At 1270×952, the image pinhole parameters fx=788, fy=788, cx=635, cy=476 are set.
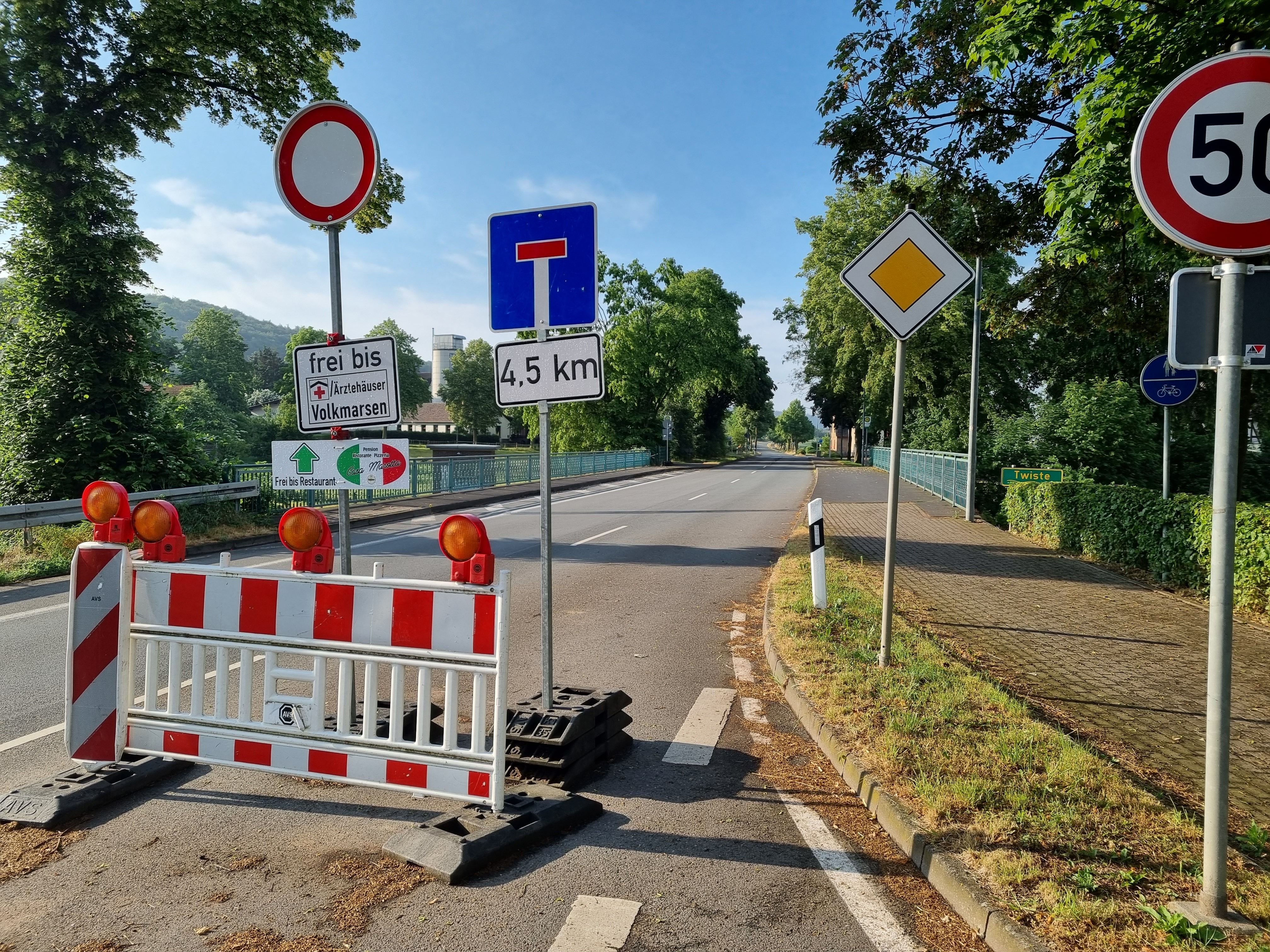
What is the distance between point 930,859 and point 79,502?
13744 mm

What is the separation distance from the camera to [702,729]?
15.8 feet

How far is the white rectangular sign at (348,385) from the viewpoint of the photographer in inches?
159

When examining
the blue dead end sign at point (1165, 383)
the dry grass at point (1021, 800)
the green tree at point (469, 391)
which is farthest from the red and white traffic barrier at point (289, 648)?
the green tree at point (469, 391)

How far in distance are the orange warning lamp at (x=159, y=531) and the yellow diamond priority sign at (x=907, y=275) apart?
4.43 metres

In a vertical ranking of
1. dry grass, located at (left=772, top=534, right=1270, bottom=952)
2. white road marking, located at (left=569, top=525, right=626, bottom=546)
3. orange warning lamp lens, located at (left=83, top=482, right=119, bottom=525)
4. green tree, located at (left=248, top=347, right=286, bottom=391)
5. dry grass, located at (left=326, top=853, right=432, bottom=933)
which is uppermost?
green tree, located at (left=248, top=347, right=286, bottom=391)

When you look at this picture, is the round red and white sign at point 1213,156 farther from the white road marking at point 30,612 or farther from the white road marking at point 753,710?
the white road marking at point 30,612

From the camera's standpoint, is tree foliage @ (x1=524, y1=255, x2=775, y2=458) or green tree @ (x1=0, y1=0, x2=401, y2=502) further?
tree foliage @ (x1=524, y1=255, x2=775, y2=458)

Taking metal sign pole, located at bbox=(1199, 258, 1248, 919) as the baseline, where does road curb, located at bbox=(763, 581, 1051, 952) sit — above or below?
below

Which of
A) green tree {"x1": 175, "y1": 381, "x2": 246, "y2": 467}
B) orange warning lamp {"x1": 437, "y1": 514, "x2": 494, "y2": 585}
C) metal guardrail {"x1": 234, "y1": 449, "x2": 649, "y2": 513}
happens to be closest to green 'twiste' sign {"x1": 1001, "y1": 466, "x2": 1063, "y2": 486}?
metal guardrail {"x1": 234, "y1": 449, "x2": 649, "y2": 513}

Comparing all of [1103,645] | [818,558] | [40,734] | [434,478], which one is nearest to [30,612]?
[40,734]

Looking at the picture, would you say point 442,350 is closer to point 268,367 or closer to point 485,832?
point 268,367

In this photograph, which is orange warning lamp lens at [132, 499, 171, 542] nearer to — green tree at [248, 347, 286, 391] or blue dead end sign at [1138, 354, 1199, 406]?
blue dead end sign at [1138, 354, 1199, 406]

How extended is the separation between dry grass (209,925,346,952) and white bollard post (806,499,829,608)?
18.1 feet

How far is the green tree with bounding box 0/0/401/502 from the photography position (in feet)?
45.0
